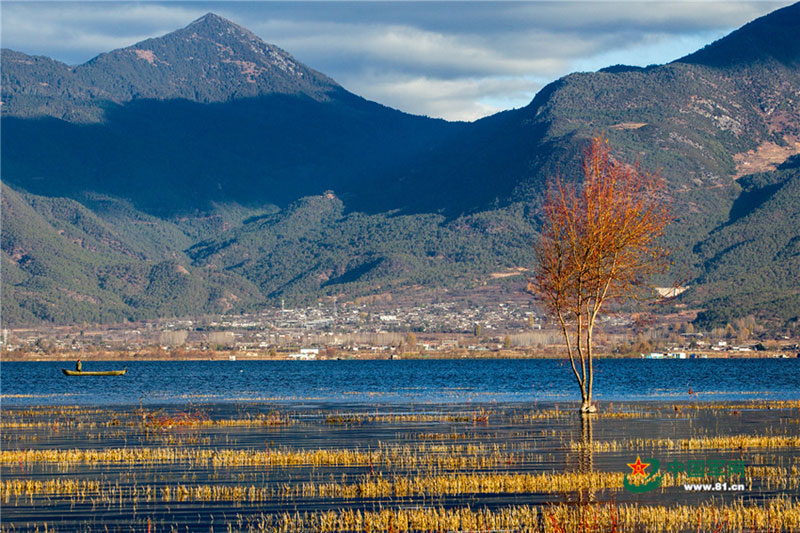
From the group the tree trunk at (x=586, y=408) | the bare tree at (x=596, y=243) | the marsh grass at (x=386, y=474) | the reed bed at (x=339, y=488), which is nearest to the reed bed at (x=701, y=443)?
the marsh grass at (x=386, y=474)

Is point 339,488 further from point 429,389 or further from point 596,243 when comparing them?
point 429,389

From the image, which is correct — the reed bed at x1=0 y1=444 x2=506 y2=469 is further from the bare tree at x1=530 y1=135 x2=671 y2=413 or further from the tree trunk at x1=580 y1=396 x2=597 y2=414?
the tree trunk at x1=580 y1=396 x2=597 y2=414

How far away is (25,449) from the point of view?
45.6 meters

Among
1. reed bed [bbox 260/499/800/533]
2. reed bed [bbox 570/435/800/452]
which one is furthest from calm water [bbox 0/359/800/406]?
reed bed [bbox 260/499/800/533]

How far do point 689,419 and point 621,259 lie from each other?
27.9 ft

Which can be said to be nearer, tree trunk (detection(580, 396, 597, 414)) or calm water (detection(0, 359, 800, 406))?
tree trunk (detection(580, 396, 597, 414))

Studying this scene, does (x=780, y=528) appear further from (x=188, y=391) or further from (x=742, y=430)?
(x=188, y=391)

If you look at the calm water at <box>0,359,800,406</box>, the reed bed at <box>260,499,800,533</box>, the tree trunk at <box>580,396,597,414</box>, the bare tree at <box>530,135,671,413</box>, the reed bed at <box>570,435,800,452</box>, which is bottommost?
the calm water at <box>0,359,800,406</box>

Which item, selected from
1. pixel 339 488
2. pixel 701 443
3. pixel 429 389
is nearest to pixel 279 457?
pixel 339 488

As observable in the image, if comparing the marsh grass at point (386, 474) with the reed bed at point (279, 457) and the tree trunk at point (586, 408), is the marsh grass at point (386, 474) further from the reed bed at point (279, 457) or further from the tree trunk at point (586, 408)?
the tree trunk at point (586, 408)

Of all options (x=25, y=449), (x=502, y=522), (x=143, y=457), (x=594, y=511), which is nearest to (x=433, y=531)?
(x=502, y=522)

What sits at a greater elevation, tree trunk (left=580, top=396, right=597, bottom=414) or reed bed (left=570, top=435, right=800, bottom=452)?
tree trunk (left=580, top=396, right=597, bottom=414)

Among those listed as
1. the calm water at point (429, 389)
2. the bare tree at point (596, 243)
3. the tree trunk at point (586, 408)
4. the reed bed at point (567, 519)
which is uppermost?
the bare tree at point (596, 243)

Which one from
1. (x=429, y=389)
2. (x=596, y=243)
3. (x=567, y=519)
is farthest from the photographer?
(x=429, y=389)
